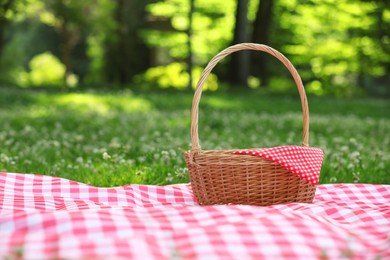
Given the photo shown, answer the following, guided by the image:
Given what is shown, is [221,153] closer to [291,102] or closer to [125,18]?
[291,102]

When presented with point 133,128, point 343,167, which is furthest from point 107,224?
point 133,128

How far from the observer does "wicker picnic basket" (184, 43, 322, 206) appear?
418cm

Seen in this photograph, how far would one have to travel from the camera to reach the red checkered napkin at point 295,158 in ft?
→ 13.6

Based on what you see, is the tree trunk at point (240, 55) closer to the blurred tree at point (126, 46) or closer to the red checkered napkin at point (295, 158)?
the blurred tree at point (126, 46)

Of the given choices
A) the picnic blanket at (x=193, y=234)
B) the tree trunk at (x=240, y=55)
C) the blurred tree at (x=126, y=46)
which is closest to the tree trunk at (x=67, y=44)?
the blurred tree at (x=126, y=46)

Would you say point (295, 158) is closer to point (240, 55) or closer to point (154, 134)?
point (154, 134)

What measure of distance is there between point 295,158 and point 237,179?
384 millimetres

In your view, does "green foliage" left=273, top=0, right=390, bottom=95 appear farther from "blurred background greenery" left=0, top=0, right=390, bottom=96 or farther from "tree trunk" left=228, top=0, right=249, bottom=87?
"tree trunk" left=228, top=0, right=249, bottom=87

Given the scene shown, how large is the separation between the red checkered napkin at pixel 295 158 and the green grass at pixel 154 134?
1.33m

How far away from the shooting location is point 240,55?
803 inches

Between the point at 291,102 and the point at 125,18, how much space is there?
49.9 feet

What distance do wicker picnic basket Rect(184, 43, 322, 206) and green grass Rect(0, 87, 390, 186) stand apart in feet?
3.78

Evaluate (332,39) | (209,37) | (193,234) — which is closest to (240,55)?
(209,37)

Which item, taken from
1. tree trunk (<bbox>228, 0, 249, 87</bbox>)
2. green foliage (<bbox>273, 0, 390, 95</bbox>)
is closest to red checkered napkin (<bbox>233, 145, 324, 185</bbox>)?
tree trunk (<bbox>228, 0, 249, 87</bbox>)
